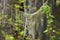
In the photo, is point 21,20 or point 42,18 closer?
point 42,18

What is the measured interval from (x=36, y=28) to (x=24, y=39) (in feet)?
1.81

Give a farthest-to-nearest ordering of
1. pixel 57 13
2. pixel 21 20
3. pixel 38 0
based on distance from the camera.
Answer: pixel 21 20, pixel 57 13, pixel 38 0

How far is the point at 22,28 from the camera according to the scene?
319cm

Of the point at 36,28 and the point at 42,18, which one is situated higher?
the point at 42,18

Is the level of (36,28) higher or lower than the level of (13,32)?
higher

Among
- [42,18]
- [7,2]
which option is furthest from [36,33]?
[7,2]

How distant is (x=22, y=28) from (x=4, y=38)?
16.8 inches

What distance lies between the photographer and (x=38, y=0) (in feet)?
8.75

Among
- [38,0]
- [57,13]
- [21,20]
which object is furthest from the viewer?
[21,20]

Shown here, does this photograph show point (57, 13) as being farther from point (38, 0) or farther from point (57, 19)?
point (38, 0)

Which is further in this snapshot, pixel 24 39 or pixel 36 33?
pixel 24 39

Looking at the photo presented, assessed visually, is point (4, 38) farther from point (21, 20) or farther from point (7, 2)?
point (7, 2)

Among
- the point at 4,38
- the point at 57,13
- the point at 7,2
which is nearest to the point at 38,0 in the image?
the point at 57,13

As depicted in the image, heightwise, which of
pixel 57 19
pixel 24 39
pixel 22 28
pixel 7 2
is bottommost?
pixel 24 39
